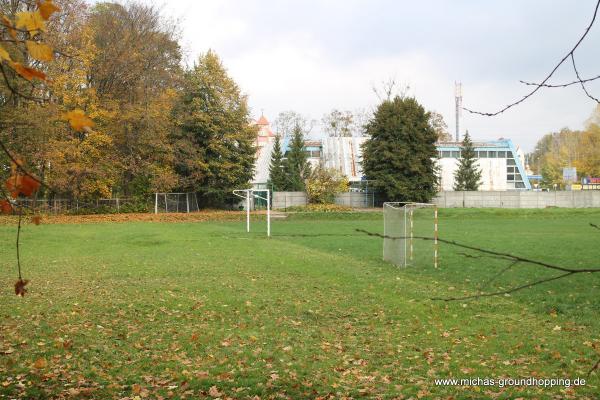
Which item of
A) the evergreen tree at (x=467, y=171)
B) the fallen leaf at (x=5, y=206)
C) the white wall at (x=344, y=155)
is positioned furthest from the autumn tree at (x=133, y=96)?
the fallen leaf at (x=5, y=206)

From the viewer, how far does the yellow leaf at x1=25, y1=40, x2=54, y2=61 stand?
7.75ft

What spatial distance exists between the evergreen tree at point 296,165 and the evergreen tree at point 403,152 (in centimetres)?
787

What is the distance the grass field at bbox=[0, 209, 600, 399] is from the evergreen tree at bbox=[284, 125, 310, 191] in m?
40.3

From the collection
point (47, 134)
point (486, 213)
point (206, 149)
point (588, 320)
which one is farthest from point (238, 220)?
point (588, 320)

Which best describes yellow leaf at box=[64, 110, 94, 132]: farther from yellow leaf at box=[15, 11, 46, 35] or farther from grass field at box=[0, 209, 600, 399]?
grass field at box=[0, 209, 600, 399]

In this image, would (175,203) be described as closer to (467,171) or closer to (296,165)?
(296,165)

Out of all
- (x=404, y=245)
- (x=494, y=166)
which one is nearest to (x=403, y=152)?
(x=494, y=166)

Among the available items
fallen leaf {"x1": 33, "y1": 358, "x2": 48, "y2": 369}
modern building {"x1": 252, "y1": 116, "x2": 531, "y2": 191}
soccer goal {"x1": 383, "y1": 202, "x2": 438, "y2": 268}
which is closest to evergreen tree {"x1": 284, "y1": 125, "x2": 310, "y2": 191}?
modern building {"x1": 252, "y1": 116, "x2": 531, "y2": 191}

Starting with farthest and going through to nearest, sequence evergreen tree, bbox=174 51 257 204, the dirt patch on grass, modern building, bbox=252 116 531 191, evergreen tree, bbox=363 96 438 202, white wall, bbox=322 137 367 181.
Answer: modern building, bbox=252 116 531 191 → white wall, bbox=322 137 367 181 → evergreen tree, bbox=363 96 438 202 → evergreen tree, bbox=174 51 257 204 → the dirt patch on grass

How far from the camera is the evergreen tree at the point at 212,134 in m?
47.1

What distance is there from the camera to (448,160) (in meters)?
67.4

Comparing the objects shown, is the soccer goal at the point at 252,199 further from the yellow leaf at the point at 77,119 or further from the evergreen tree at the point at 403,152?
the yellow leaf at the point at 77,119

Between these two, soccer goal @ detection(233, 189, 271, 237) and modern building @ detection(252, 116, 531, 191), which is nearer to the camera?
soccer goal @ detection(233, 189, 271, 237)

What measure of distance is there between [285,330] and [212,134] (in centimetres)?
4049
